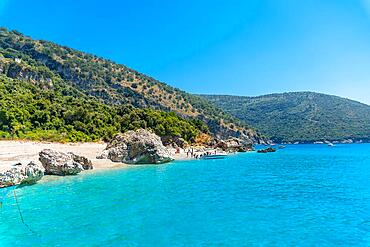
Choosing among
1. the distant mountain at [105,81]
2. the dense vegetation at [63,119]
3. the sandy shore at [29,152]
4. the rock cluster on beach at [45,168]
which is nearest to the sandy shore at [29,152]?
the sandy shore at [29,152]

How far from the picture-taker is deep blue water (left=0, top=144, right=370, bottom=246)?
14789 mm

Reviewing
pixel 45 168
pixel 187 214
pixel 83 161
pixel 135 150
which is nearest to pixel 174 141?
pixel 135 150

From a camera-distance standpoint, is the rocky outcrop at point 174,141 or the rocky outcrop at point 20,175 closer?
the rocky outcrop at point 20,175

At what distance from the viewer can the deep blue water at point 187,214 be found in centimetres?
1479

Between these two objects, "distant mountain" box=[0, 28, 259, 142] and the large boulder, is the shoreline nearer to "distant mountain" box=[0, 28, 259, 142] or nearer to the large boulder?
the large boulder

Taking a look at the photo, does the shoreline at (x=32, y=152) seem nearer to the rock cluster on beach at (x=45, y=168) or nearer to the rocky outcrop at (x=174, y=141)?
the rock cluster on beach at (x=45, y=168)

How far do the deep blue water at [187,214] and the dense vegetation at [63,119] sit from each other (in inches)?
1413

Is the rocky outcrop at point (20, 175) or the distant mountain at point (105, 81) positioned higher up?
the distant mountain at point (105, 81)

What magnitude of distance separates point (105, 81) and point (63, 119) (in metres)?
86.9

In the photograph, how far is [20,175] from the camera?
29656 mm

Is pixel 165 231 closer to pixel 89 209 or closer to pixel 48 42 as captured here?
pixel 89 209

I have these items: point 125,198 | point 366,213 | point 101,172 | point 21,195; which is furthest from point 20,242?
point 101,172

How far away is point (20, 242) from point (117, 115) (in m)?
71.4

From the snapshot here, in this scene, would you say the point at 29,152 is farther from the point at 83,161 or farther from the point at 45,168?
the point at 45,168
